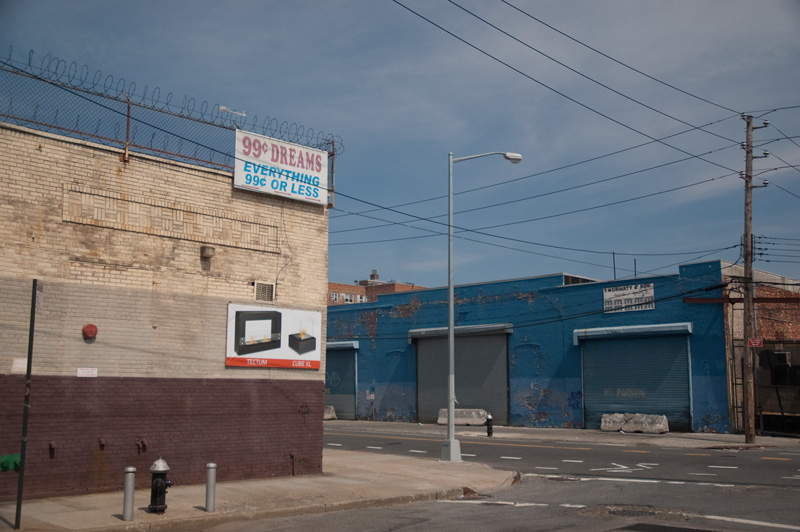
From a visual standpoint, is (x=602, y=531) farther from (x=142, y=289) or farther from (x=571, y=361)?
(x=571, y=361)

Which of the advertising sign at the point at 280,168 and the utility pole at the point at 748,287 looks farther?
the utility pole at the point at 748,287

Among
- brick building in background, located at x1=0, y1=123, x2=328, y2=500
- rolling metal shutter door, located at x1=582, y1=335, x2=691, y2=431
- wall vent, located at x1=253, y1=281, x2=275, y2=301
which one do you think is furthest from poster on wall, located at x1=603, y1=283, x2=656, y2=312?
wall vent, located at x1=253, y1=281, x2=275, y2=301

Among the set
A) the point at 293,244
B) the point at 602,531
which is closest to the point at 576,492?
the point at 602,531

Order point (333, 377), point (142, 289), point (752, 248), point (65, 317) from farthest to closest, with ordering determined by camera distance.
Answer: point (333, 377) < point (752, 248) < point (142, 289) < point (65, 317)

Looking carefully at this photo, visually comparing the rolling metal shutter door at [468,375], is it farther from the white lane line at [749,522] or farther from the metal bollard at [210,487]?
the metal bollard at [210,487]

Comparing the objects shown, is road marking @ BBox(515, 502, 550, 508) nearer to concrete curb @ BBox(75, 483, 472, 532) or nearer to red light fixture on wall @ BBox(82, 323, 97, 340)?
concrete curb @ BBox(75, 483, 472, 532)

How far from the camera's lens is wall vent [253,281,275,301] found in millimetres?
16906

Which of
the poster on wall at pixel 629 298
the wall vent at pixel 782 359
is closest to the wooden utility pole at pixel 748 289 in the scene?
the wall vent at pixel 782 359

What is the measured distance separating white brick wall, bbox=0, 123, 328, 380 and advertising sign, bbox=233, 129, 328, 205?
0.29m

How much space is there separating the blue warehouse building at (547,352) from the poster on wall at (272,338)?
2154cm

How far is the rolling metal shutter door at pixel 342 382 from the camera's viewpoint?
4756cm

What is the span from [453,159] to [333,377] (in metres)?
28.4

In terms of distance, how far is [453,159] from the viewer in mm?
23078

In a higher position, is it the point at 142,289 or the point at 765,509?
the point at 142,289
